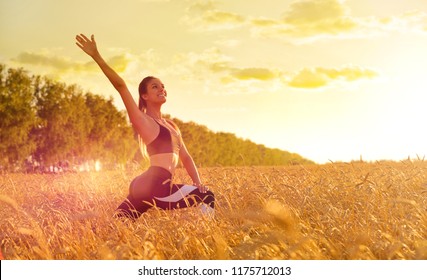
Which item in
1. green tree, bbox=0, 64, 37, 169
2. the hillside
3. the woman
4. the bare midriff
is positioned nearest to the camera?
the woman

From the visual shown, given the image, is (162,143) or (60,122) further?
(60,122)

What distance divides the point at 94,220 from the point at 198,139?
102ft

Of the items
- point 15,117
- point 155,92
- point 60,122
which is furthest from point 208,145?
point 155,92

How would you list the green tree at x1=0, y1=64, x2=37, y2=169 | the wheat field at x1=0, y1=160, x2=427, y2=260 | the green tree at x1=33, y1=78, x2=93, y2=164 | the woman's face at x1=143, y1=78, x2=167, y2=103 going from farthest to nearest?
the green tree at x1=33, y1=78, x2=93, y2=164, the green tree at x1=0, y1=64, x2=37, y2=169, the woman's face at x1=143, y1=78, x2=167, y2=103, the wheat field at x1=0, y1=160, x2=427, y2=260

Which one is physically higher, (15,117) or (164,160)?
(15,117)

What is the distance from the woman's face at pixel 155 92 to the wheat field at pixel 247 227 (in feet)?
3.85

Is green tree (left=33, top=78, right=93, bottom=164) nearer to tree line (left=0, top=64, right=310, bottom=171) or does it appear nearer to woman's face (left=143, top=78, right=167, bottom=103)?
tree line (left=0, top=64, right=310, bottom=171)

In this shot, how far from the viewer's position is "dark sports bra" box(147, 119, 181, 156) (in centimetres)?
496

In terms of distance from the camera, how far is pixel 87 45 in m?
4.68

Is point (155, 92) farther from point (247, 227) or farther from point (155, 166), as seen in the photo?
point (247, 227)

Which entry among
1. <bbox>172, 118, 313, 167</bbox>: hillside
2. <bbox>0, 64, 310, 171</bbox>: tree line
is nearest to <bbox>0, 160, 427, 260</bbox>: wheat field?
<bbox>0, 64, 310, 171</bbox>: tree line

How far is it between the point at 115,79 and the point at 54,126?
19.6m
